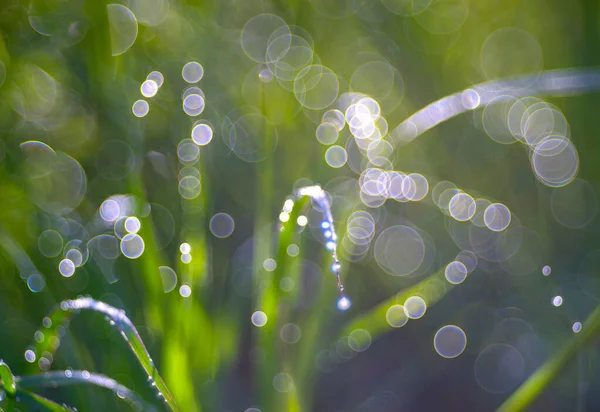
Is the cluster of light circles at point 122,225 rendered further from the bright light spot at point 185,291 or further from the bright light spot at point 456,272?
the bright light spot at point 456,272

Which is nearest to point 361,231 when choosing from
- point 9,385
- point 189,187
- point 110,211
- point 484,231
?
point 484,231

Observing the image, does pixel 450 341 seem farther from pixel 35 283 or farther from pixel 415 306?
pixel 35 283

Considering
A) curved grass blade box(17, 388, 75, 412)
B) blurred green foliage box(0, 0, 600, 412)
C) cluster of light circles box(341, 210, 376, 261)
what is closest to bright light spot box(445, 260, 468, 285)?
blurred green foliage box(0, 0, 600, 412)

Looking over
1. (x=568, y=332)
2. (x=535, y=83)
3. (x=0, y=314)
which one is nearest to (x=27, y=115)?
(x=0, y=314)

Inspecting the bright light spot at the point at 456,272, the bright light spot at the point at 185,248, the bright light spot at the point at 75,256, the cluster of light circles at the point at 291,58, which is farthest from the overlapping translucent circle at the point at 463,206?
the bright light spot at the point at 75,256

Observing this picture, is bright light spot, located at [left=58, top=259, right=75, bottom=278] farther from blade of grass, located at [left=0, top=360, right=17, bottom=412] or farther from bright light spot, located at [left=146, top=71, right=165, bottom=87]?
bright light spot, located at [left=146, top=71, right=165, bottom=87]

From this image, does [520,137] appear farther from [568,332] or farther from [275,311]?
[275,311]

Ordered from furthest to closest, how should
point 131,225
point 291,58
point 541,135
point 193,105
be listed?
point 291,58
point 541,135
point 193,105
point 131,225
